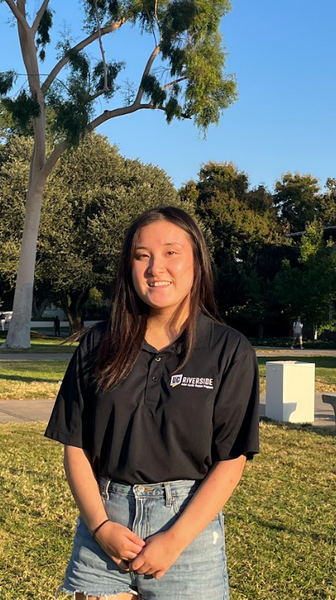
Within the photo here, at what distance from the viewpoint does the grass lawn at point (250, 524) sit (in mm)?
3992

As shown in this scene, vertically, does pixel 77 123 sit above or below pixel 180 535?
above

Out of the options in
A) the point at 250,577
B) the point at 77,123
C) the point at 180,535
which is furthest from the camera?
the point at 77,123

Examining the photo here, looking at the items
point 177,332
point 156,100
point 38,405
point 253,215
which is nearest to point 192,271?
point 177,332

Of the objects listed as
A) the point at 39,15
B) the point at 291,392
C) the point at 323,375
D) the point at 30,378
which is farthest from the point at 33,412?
the point at 39,15

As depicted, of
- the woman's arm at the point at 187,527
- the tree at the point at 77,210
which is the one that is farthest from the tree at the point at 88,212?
the woman's arm at the point at 187,527

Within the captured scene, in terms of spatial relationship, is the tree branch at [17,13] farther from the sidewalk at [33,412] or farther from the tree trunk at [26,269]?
the sidewalk at [33,412]

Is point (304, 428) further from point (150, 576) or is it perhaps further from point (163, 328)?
point (150, 576)

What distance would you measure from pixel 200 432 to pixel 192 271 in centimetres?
54

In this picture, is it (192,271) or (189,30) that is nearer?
(192,271)

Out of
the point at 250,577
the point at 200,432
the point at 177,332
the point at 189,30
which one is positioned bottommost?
the point at 250,577

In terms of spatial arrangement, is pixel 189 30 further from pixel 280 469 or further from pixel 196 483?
pixel 196 483

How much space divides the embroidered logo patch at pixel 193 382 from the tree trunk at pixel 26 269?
70.6ft

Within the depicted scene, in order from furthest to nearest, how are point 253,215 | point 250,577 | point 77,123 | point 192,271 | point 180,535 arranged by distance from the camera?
point 253,215, point 77,123, point 250,577, point 192,271, point 180,535

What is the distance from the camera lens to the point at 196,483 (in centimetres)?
205
